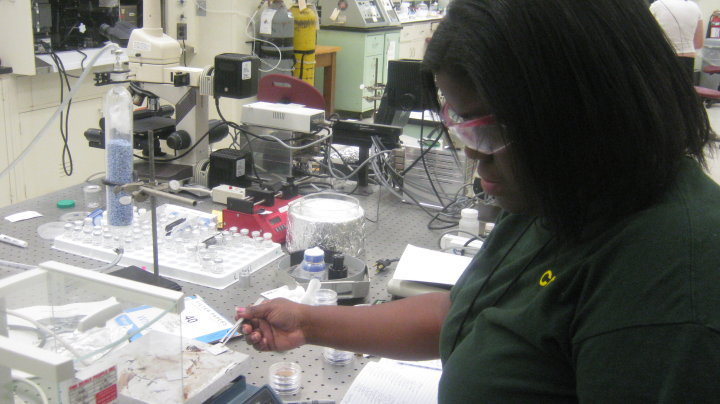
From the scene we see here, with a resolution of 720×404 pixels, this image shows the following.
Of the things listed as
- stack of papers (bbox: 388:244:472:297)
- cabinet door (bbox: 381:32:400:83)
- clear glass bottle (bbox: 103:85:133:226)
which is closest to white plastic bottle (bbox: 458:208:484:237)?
stack of papers (bbox: 388:244:472:297)

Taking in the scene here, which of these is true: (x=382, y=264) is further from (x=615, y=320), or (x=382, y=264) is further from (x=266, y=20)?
(x=266, y=20)

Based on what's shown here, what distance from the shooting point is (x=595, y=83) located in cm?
58

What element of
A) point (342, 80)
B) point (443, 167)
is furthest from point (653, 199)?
point (342, 80)

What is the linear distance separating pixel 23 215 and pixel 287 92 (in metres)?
1.35

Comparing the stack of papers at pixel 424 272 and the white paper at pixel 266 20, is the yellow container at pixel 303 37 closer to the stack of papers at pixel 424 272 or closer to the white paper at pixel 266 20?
the white paper at pixel 266 20

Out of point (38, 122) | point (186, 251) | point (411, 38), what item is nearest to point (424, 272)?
point (186, 251)

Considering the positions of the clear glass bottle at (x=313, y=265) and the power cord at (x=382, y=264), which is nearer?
the clear glass bottle at (x=313, y=265)

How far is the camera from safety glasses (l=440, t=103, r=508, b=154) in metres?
0.66

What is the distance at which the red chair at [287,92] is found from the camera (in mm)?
2734

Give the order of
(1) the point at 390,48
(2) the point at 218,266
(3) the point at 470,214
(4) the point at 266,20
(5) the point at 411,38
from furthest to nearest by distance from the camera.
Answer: (5) the point at 411,38, (1) the point at 390,48, (4) the point at 266,20, (3) the point at 470,214, (2) the point at 218,266

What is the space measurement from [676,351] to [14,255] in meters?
1.46

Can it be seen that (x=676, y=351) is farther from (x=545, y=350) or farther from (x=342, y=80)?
(x=342, y=80)

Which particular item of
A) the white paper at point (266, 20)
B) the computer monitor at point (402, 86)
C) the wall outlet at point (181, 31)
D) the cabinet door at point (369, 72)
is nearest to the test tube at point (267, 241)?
the computer monitor at point (402, 86)

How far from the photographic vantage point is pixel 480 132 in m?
0.70
